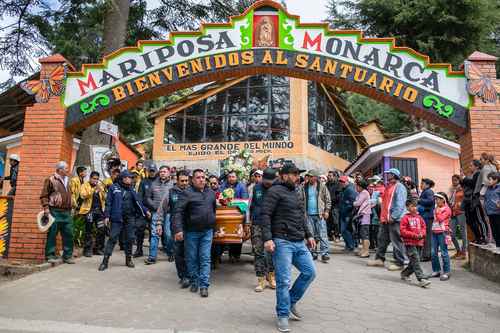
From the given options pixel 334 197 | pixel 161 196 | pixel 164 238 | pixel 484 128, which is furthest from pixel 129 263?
pixel 484 128

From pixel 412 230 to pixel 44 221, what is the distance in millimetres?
6733

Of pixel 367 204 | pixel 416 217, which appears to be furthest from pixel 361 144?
pixel 416 217

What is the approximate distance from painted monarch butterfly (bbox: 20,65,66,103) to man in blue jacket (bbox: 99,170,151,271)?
7.97ft

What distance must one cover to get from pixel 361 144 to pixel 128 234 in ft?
84.4

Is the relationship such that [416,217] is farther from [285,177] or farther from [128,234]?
[128,234]

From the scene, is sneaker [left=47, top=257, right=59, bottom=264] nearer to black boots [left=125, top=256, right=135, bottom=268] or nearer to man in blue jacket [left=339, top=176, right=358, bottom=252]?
black boots [left=125, top=256, right=135, bottom=268]

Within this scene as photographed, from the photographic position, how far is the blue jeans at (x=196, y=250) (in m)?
6.07

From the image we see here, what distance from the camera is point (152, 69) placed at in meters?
8.70

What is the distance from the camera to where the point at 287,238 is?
4746mm

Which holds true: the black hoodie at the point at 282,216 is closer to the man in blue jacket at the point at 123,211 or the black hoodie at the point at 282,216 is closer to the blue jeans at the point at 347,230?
the man in blue jacket at the point at 123,211

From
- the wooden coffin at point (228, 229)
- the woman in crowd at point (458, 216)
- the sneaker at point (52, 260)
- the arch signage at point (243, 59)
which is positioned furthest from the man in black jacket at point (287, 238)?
the woman in crowd at point (458, 216)

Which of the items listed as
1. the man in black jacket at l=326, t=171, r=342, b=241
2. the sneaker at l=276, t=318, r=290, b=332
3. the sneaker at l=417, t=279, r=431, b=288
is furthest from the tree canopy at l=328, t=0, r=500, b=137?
the sneaker at l=276, t=318, r=290, b=332

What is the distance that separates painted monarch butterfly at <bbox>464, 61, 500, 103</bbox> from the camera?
26.5 ft

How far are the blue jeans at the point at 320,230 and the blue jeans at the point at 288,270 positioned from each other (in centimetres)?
401
